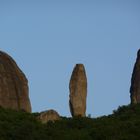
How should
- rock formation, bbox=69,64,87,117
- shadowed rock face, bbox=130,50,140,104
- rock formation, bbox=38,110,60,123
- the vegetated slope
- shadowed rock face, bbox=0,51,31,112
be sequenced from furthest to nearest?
shadowed rock face, bbox=130,50,140,104, rock formation, bbox=69,64,87,117, shadowed rock face, bbox=0,51,31,112, rock formation, bbox=38,110,60,123, the vegetated slope

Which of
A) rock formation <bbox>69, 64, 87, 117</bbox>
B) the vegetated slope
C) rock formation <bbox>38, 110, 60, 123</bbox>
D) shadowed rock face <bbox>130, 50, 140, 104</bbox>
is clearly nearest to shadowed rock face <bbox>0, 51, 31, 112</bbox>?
the vegetated slope

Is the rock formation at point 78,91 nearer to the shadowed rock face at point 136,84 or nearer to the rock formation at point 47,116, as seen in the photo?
the shadowed rock face at point 136,84

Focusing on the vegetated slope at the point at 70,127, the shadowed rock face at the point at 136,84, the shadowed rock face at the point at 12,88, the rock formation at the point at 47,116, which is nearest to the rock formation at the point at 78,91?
the shadowed rock face at the point at 136,84

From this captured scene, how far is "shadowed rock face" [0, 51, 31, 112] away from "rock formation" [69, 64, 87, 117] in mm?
5037

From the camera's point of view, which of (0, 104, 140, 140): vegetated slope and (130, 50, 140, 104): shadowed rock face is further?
(130, 50, 140, 104): shadowed rock face

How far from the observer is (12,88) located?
7669 centimetres

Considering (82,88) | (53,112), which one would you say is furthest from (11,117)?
(82,88)

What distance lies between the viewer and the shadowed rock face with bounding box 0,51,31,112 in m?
76.3

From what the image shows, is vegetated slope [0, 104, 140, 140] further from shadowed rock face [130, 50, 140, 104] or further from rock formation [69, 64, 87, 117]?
shadowed rock face [130, 50, 140, 104]

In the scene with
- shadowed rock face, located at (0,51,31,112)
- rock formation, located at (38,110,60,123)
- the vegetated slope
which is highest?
shadowed rock face, located at (0,51,31,112)

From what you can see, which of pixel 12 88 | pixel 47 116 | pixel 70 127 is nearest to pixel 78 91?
pixel 12 88

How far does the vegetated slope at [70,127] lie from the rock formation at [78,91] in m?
8.26

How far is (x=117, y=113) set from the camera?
7575 centimetres

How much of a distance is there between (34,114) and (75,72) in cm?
1114
